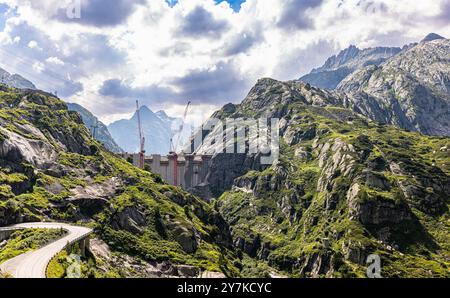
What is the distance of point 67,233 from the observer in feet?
538

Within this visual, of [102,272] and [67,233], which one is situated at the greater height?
[67,233]
